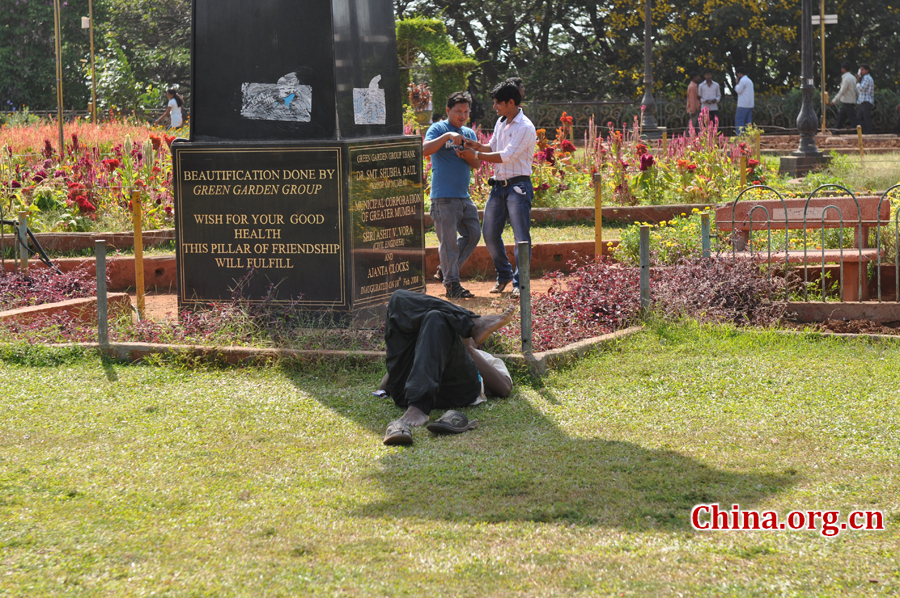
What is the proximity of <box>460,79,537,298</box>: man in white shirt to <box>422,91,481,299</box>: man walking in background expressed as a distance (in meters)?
0.19

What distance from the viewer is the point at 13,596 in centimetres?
328

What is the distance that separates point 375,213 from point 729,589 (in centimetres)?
477

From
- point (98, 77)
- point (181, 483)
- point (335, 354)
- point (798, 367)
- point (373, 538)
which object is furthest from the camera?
point (98, 77)

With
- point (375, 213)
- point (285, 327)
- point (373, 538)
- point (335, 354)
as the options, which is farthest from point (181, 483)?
point (375, 213)

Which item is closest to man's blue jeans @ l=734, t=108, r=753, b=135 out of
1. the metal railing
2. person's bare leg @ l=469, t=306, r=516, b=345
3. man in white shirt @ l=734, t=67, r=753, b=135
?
man in white shirt @ l=734, t=67, r=753, b=135

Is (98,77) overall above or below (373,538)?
above

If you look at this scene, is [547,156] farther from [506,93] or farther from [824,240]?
[824,240]

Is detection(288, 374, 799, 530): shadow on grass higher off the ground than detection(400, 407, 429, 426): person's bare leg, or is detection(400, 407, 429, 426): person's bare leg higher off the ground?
detection(400, 407, 429, 426): person's bare leg

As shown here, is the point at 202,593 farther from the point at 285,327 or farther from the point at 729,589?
the point at 285,327

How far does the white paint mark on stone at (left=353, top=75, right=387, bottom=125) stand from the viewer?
7.47m

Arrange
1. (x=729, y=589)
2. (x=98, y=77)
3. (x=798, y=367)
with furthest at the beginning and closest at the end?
(x=98, y=77) < (x=798, y=367) < (x=729, y=589)

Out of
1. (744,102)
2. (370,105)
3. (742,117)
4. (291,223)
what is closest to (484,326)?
(291,223)

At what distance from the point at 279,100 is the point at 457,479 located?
3920 mm

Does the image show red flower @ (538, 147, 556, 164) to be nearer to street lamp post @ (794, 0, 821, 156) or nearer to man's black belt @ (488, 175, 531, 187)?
man's black belt @ (488, 175, 531, 187)
